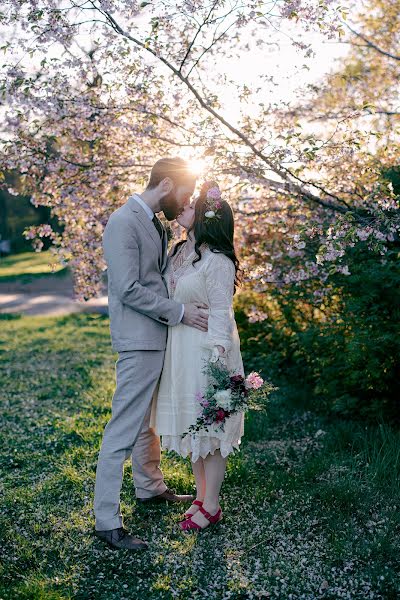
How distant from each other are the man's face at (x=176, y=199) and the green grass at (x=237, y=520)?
185cm

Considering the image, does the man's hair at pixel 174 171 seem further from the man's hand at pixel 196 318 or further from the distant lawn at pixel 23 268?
the distant lawn at pixel 23 268

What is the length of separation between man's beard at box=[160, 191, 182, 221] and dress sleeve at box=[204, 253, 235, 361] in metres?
0.37

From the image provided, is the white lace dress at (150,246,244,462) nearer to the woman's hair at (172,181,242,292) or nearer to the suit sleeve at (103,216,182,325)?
the woman's hair at (172,181,242,292)

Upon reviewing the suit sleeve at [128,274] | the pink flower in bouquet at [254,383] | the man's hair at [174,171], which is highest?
the man's hair at [174,171]

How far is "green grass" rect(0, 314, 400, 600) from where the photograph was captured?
3605 mm

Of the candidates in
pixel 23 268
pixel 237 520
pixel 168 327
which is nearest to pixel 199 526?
pixel 237 520

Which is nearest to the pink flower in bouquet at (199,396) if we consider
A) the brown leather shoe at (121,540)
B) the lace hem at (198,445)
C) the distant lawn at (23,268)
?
the lace hem at (198,445)

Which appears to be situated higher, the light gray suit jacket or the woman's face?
the woman's face

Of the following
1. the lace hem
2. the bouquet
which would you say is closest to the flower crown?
the bouquet

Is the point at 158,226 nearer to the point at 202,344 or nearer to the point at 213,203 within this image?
the point at 213,203

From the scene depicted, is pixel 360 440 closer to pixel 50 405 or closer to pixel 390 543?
pixel 390 543

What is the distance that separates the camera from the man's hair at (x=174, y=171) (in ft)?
13.4

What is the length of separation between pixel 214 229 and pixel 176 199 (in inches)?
11.7

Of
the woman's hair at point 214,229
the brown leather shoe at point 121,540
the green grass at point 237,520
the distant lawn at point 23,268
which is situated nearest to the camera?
the green grass at point 237,520
